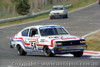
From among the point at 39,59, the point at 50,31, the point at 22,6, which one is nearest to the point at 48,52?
the point at 39,59

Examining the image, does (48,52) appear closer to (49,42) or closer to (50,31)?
(49,42)

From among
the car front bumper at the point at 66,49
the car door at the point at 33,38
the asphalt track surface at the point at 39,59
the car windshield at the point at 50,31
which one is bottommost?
the asphalt track surface at the point at 39,59

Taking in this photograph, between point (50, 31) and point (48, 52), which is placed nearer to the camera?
point (48, 52)

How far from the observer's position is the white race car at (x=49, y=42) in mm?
14078

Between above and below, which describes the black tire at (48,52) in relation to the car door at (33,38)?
below

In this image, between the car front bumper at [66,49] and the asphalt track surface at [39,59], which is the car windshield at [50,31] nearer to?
the asphalt track surface at [39,59]

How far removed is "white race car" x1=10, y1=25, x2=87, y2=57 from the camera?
1408 cm

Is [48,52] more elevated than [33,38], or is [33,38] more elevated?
[33,38]

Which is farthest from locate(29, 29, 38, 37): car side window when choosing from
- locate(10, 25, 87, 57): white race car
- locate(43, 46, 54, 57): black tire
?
locate(43, 46, 54, 57): black tire

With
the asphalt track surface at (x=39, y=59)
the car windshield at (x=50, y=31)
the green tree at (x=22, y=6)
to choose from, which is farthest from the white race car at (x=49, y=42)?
the green tree at (x=22, y=6)

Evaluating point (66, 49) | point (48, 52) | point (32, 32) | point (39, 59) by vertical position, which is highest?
point (32, 32)

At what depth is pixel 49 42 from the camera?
1424cm

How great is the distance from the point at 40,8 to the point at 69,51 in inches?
1785

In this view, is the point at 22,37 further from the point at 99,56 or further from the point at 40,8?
the point at 40,8
